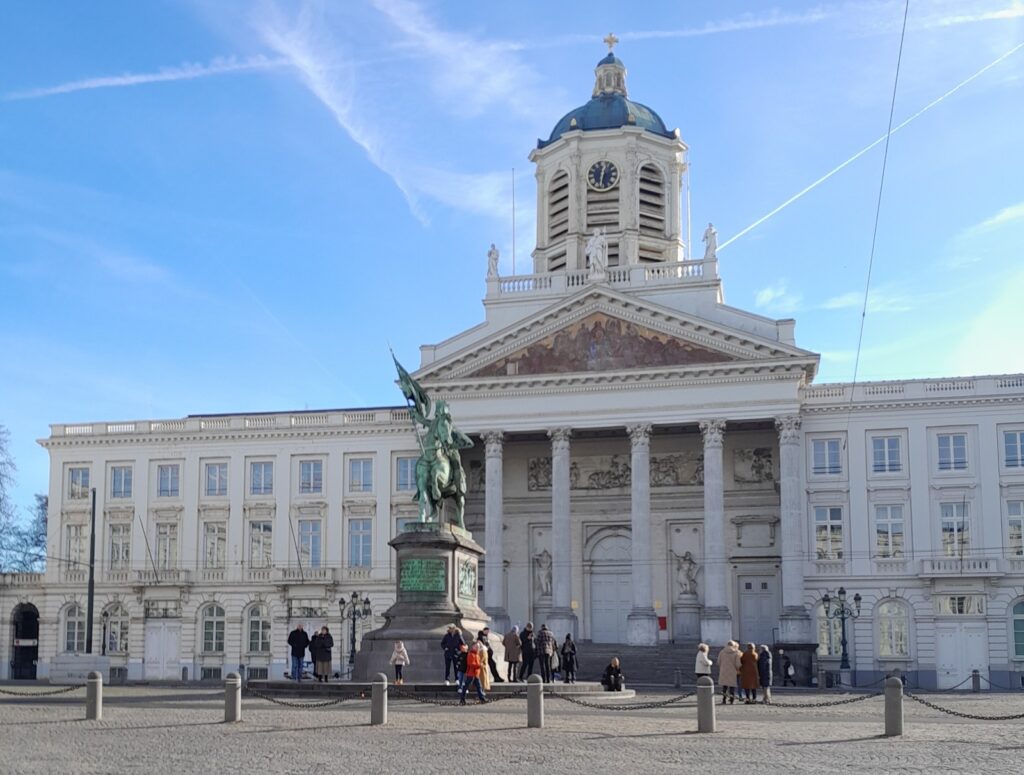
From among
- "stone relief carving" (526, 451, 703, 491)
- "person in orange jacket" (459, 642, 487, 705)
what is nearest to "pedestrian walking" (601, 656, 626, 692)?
"person in orange jacket" (459, 642, 487, 705)

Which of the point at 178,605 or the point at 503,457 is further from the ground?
the point at 503,457

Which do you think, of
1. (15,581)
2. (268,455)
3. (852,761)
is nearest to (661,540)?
(268,455)

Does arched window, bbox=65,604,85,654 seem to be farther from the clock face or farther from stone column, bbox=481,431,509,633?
the clock face

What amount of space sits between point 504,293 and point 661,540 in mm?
13667

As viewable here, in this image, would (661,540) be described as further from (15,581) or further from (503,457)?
(15,581)

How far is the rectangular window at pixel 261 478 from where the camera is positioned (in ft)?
230

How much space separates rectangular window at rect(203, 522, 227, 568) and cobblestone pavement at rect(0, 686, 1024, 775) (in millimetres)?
39599

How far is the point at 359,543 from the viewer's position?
68812 millimetres

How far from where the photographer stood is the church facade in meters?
61.2

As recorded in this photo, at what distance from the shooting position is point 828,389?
2518 inches

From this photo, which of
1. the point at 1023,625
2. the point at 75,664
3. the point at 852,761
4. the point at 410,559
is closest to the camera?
the point at 852,761

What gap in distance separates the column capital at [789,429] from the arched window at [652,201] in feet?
56.0

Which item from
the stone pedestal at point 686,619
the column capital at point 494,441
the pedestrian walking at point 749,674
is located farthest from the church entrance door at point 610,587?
the pedestrian walking at point 749,674

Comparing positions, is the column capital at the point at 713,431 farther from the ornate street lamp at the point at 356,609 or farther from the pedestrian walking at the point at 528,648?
the pedestrian walking at the point at 528,648
